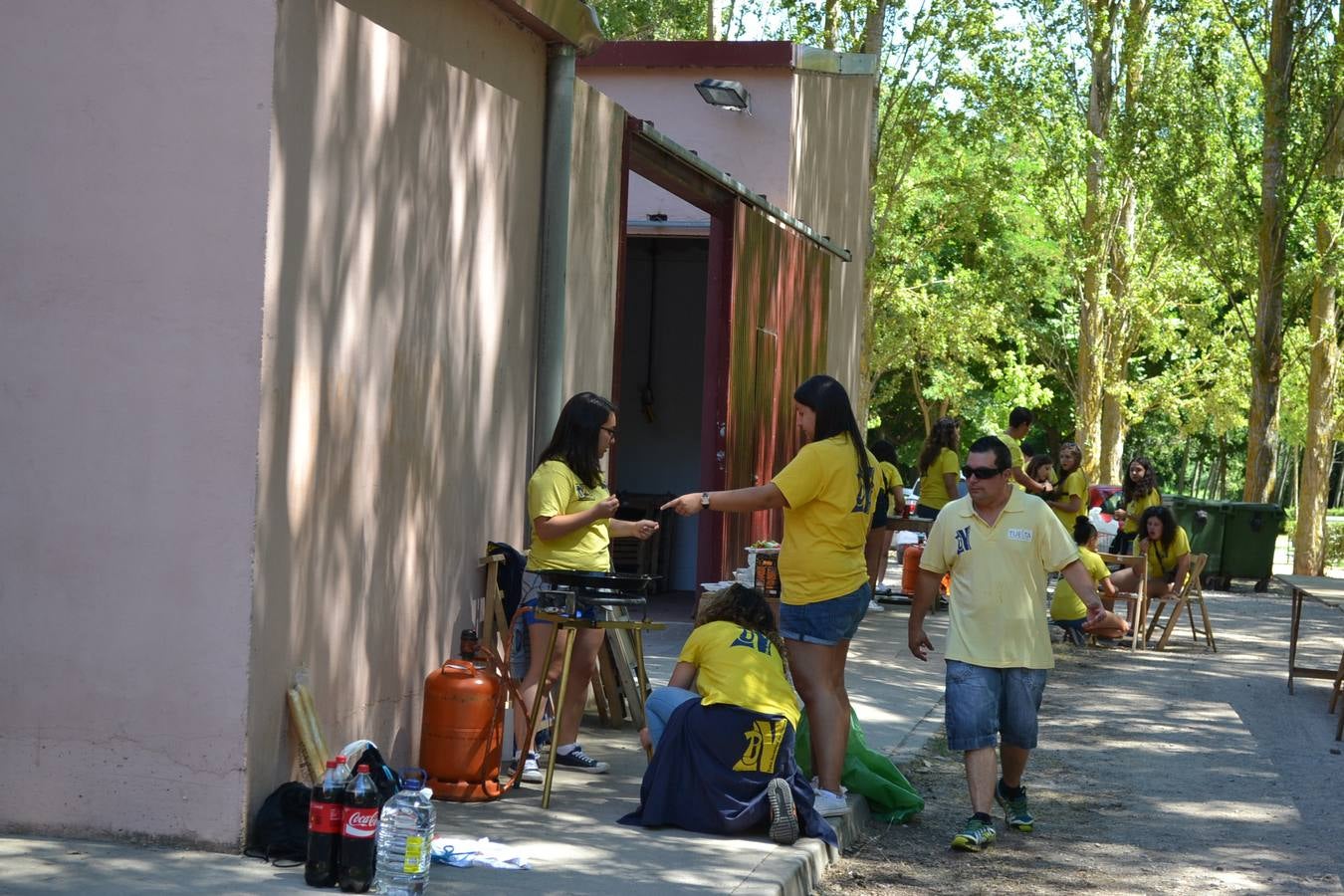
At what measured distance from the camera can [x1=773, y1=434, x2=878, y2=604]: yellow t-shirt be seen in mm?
6910

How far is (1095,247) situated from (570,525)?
26.3 m

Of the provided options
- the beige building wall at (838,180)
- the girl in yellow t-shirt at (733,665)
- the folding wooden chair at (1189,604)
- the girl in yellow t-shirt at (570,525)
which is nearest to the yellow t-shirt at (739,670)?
the girl in yellow t-shirt at (733,665)

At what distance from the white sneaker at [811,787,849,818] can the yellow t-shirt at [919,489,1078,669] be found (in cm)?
82

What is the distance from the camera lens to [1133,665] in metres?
13.8

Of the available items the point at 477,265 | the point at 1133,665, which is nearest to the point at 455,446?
the point at 477,265

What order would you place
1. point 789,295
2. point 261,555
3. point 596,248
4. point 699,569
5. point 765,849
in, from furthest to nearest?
1. point 789,295
2. point 699,569
3. point 596,248
4. point 765,849
5. point 261,555

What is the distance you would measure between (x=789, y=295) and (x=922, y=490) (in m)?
2.69

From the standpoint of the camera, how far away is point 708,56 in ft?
53.6

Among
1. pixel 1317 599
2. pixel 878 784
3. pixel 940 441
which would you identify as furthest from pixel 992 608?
pixel 940 441

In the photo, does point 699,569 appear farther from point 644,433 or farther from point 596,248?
point 596,248

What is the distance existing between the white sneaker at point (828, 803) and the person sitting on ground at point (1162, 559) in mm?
8560

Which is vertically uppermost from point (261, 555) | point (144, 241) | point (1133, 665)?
point (144, 241)

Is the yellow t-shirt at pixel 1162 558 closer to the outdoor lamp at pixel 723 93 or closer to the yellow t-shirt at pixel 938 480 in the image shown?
the yellow t-shirt at pixel 938 480

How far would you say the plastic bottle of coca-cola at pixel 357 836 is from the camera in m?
5.38
